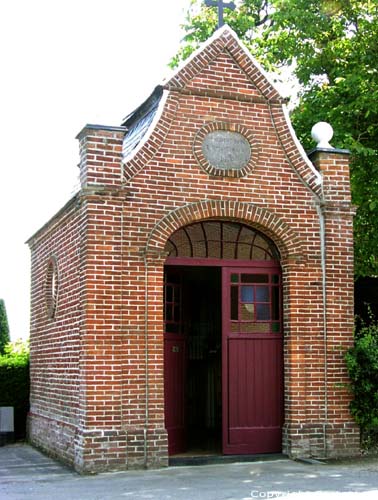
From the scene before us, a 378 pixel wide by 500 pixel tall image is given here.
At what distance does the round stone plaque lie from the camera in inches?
461

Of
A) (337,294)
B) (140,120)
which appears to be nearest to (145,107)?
(140,120)

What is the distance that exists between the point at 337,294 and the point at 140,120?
175 inches

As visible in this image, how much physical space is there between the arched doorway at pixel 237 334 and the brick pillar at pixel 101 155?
1.39 m

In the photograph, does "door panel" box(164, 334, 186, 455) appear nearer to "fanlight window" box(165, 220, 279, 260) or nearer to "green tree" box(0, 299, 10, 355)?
"fanlight window" box(165, 220, 279, 260)

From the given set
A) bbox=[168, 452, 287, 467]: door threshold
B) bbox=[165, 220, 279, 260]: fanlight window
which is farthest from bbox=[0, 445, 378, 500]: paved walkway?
bbox=[165, 220, 279, 260]: fanlight window

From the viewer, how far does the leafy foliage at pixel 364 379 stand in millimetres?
11398

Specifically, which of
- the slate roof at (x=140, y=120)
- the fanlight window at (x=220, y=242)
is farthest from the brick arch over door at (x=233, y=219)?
the slate roof at (x=140, y=120)

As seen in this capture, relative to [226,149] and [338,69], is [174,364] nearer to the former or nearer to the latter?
[226,149]

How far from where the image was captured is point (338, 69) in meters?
16.5

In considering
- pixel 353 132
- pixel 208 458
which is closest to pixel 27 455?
pixel 208 458

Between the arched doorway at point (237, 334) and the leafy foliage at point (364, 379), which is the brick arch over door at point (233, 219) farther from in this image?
the leafy foliage at point (364, 379)

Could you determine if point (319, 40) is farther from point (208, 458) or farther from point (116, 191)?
point (208, 458)

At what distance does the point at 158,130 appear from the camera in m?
11.5

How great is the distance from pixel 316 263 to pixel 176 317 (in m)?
2.33
